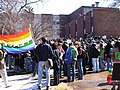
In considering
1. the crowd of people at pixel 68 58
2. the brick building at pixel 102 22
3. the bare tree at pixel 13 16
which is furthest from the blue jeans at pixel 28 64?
the brick building at pixel 102 22

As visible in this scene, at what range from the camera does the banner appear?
552 inches

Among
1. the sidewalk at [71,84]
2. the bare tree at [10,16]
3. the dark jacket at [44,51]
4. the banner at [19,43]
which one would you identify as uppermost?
the bare tree at [10,16]

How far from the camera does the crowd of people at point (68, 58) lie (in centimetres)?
1135

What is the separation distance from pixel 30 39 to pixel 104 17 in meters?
43.6

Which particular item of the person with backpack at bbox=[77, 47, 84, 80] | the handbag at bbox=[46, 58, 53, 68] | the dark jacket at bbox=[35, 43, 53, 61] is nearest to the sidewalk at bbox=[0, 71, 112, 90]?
the person with backpack at bbox=[77, 47, 84, 80]

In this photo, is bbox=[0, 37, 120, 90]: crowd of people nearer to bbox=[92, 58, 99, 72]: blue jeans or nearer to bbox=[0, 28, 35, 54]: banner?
bbox=[92, 58, 99, 72]: blue jeans

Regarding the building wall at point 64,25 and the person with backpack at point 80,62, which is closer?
the person with backpack at point 80,62

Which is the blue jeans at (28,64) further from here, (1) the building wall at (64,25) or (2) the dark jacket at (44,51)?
(1) the building wall at (64,25)

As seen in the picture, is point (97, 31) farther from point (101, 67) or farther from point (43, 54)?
point (43, 54)

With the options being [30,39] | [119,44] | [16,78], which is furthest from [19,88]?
[119,44]

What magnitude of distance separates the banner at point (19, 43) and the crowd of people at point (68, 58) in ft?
1.51

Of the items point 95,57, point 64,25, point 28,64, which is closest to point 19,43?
point 28,64

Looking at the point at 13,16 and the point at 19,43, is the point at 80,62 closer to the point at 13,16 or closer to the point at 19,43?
the point at 19,43

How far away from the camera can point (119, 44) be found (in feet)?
41.3
